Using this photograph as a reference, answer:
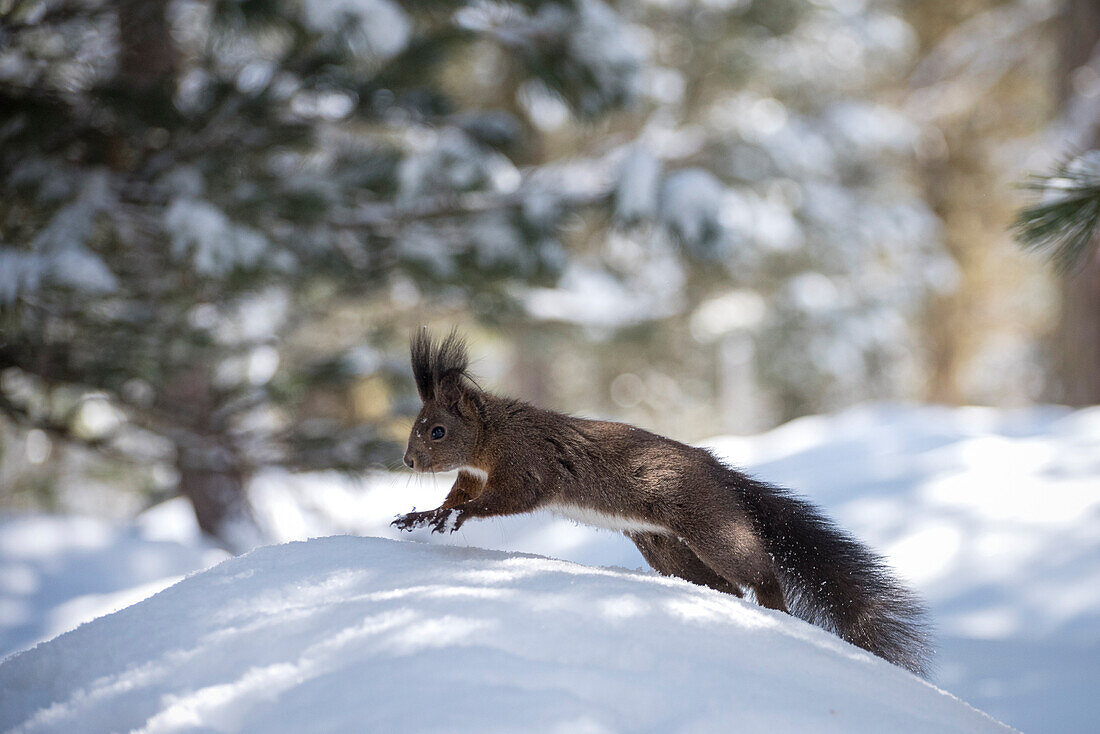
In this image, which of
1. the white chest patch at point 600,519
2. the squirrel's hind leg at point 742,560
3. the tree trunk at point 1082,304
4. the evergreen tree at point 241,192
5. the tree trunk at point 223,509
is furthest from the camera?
the tree trunk at point 1082,304

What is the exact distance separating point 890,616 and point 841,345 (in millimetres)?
8853

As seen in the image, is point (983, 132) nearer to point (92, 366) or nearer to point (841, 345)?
point (841, 345)

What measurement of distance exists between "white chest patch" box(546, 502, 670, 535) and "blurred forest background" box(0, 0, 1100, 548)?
3.12ft

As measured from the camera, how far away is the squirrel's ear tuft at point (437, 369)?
2.52m

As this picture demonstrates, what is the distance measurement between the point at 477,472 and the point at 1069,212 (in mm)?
1877

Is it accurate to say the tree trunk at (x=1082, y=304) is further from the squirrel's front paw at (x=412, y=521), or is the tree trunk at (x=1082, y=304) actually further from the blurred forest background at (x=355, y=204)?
the squirrel's front paw at (x=412, y=521)

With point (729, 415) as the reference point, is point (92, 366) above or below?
below

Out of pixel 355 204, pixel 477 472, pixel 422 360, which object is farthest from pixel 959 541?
pixel 355 204

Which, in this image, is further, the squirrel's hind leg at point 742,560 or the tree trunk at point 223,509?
the tree trunk at point 223,509

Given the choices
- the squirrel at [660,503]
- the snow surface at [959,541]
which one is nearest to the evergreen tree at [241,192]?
the snow surface at [959,541]

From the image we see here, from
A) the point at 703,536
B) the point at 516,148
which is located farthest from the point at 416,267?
the point at 703,536

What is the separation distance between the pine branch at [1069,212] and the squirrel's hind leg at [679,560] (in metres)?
1.34

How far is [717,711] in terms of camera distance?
1.43 meters

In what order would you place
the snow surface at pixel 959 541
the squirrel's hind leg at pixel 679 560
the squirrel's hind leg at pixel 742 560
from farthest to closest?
the snow surface at pixel 959 541
the squirrel's hind leg at pixel 679 560
the squirrel's hind leg at pixel 742 560
